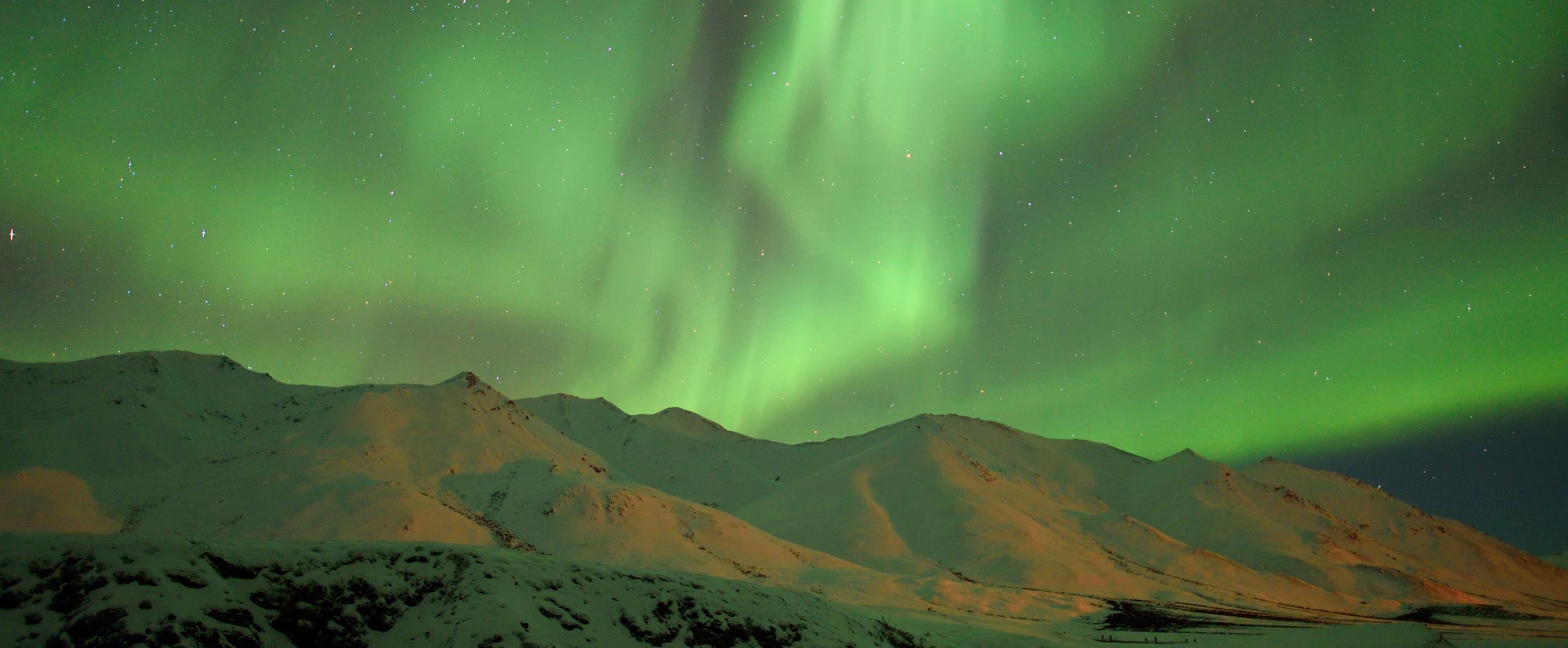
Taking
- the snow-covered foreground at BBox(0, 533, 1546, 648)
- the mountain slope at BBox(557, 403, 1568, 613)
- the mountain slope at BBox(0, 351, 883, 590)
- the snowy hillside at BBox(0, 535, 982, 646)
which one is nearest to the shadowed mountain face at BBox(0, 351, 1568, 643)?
the mountain slope at BBox(0, 351, 883, 590)

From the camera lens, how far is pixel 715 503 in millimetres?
124438

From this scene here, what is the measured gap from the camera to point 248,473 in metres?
64.7

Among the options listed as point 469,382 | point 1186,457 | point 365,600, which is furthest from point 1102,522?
point 365,600

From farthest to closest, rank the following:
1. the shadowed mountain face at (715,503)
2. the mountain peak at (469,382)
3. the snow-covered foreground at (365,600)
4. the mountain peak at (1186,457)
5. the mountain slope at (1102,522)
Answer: the mountain peak at (1186,457) → the mountain peak at (469,382) → the mountain slope at (1102,522) → the shadowed mountain face at (715,503) → the snow-covered foreground at (365,600)

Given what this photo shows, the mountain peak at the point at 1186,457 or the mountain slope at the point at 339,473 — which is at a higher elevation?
the mountain peak at the point at 1186,457

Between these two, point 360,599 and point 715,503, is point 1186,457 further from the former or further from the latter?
point 360,599

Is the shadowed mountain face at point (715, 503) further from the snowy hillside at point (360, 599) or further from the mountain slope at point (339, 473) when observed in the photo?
the snowy hillside at point (360, 599)

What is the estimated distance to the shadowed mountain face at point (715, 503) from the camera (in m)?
57.3

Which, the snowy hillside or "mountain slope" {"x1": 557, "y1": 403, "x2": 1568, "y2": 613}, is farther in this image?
"mountain slope" {"x1": 557, "y1": 403, "x2": 1568, "y2": 613}

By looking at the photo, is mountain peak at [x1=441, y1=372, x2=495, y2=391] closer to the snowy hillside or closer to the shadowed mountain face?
the shadowed mountain face

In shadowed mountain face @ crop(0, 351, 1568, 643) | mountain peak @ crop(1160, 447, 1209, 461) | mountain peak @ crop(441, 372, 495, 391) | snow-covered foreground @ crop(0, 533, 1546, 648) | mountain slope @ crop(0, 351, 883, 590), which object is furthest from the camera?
mountain peak @ crop(1160, 447, 1209, 461)

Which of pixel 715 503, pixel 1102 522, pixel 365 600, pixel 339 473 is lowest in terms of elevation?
pixel 365 600

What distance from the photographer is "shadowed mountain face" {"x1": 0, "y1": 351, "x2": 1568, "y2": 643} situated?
5731 centimetres

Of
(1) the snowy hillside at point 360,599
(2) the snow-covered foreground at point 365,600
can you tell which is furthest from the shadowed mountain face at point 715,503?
(1) the snowy hillside at point 360,599
